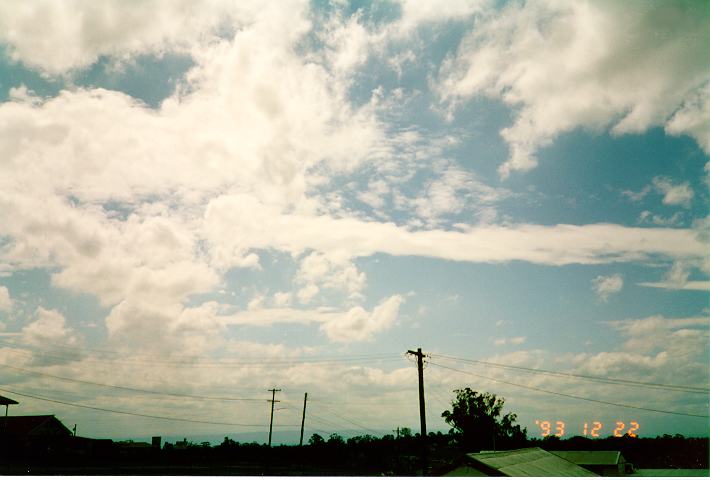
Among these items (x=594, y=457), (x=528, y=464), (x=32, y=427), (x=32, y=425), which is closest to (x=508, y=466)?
(x=528, y=464)

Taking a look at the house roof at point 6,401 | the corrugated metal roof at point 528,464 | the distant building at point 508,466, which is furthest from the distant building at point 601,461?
the house roof at point 6,401

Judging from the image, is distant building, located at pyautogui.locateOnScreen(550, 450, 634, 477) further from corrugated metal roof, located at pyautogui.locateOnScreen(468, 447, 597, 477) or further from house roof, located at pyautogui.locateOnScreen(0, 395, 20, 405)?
house roof, located at pyautogui.locateOnScreen(0, 395, 20, 405)

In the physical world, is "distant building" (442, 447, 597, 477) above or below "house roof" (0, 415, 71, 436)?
below

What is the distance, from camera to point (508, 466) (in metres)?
19.0

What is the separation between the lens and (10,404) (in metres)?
36.5

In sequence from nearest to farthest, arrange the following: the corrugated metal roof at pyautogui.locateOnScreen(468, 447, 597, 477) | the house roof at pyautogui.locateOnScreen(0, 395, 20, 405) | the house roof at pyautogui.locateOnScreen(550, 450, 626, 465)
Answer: the corrugated metal roof at pyautogui.locateOnScreen(468, 447, 597, 477)
the house roof at pyautogui.locateOnScreen(0, 395, 20, 405)
the house roof at pyautogui.locateOnScreen(550, 450, 626, 465)

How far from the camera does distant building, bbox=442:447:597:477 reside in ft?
60.1

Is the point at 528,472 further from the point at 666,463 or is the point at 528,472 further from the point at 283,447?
the point at 666,463

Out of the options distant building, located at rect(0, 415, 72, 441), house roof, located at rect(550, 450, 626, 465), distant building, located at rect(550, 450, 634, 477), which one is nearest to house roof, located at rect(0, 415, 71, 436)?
distant building, located at rect(0, 415, 72, 441)

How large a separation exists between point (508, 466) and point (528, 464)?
9.65 ft

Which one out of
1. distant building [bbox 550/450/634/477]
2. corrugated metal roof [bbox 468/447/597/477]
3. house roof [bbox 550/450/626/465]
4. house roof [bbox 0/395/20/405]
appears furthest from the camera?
house roof [bbox 550/450/626/465]

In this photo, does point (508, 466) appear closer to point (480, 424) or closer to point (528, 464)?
point (528, 464)

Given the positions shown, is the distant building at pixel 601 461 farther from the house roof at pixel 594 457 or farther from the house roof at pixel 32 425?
the house roof at pixel 32 425

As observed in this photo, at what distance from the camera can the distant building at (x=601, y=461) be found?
44.7 meters
